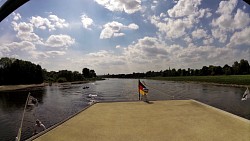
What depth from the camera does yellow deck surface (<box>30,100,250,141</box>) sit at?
32.5 feet

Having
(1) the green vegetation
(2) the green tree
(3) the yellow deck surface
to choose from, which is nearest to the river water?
(3) the yellow deck surface

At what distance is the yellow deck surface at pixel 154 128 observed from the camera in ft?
32.5

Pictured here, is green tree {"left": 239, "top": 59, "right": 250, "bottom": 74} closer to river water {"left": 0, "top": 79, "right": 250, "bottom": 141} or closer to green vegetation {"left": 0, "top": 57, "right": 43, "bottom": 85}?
river water {"left": 0, "top": 79, "right": 250, "bottom": 141}

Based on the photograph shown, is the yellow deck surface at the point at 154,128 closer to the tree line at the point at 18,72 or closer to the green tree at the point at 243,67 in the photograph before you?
the tree line at the point at 18,72

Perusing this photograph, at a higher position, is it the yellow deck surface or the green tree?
the green tree

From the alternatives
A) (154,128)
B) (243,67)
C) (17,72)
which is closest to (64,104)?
(154,128)

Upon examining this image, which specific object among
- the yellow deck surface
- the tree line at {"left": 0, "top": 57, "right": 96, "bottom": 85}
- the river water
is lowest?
the river water

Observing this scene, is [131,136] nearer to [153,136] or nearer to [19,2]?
[153,136]

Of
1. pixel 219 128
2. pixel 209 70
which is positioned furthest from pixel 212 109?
pixel 209 70

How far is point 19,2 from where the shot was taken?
104 inches

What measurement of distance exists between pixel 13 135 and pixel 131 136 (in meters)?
16.7

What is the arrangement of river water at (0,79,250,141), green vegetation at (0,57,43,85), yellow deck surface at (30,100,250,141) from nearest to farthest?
yellow deck surface at (30,100,250,141) → river water at (0,79,250,141) → green vegetation at (0,57,43,85)

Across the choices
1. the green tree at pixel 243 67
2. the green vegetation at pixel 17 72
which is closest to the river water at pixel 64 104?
the green vegetation at pixel 17 72

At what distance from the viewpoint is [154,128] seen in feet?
37.7
